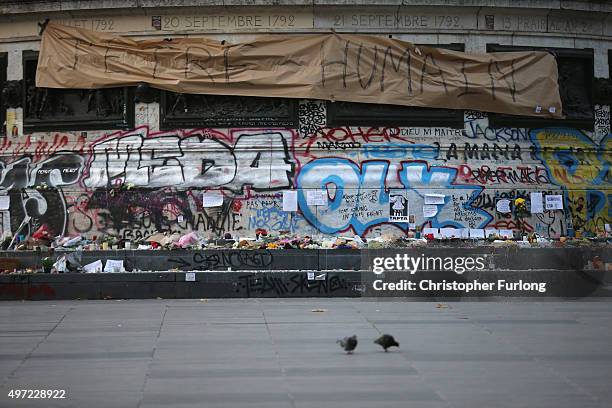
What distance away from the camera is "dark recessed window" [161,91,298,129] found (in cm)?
2047

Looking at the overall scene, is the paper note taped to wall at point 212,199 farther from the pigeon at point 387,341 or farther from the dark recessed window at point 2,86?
the pigeon at point 387,341

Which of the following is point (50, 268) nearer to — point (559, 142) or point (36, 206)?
point (36, 206)

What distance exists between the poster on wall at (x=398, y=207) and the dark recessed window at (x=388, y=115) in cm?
182

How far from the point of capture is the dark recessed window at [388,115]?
2048cm

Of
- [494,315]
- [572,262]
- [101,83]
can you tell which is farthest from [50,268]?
[572,262]

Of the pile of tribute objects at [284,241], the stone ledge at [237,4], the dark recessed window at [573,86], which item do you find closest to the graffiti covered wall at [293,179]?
the pile of tribute objects at [284,241]

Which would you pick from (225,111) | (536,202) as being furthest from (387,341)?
(225,111)

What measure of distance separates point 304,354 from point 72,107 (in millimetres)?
12498

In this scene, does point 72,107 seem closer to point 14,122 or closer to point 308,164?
point 14,122

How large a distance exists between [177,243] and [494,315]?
724cm

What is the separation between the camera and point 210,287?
55.1 ft

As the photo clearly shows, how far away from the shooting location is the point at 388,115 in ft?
67.6

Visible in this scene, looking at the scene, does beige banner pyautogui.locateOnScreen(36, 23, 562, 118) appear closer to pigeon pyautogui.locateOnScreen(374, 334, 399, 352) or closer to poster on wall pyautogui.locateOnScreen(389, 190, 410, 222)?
poster on wall pyautogui.locateOnScreen(389, 190, 410, 222)

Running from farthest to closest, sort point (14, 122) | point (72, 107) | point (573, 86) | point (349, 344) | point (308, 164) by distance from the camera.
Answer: point (573, 86), point (14, 122), point (72, 107), point (308, 164), point (349, 344)
